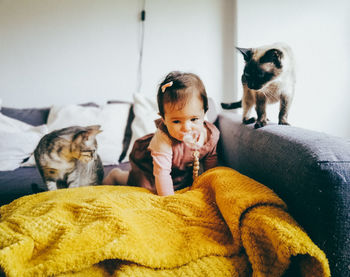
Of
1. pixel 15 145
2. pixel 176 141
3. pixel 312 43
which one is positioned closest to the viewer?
pixel 176 141

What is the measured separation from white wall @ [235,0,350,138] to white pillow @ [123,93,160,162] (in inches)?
31.1

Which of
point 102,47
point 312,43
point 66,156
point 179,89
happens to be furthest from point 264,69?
point 102,47

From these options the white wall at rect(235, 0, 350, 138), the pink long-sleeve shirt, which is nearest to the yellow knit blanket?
the pink long-sleeve shirt

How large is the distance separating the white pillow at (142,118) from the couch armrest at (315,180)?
86 centimetres

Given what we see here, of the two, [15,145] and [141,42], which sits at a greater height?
[141,42]

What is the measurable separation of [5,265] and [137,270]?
26 centimetres

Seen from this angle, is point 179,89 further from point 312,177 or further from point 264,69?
point 312,177

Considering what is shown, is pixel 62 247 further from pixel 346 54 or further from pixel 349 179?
pixel 346 54

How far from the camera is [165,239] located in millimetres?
533

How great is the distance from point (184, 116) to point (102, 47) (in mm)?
1468

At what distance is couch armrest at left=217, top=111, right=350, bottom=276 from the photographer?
42 cm

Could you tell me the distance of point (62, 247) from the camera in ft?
1.56

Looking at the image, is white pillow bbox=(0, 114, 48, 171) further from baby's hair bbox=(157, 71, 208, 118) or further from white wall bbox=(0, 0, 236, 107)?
baby's hair bbox=(157, 71, 208, 118)

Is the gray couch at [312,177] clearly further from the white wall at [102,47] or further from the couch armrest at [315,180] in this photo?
the white wall at [102,47]
